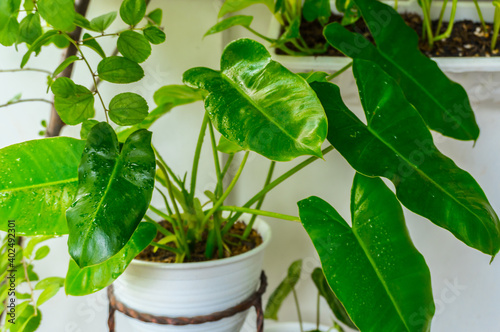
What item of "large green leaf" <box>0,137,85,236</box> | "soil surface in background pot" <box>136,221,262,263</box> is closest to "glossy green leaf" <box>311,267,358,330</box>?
"soil surface in background pot" <box>136,221,262,263</box>

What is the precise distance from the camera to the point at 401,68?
80 centimetres

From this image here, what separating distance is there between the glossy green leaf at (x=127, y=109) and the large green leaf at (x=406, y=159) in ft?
0.85

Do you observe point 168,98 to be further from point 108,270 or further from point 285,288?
point 285,288

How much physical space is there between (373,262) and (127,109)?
41 cm

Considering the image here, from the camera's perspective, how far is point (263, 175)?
123cm

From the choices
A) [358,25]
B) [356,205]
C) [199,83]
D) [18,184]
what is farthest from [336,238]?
[358,25]

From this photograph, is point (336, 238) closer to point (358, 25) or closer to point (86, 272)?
point (86, 272)

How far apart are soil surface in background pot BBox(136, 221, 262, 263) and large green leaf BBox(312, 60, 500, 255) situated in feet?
1.17

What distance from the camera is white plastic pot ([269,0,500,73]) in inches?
32.4

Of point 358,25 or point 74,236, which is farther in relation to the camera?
point 358,25

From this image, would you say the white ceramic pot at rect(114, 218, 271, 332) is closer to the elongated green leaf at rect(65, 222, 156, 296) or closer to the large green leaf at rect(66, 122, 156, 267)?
the elongated green leaf at rect(65, 222, 156, 296)

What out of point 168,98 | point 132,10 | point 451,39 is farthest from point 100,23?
point 451,39

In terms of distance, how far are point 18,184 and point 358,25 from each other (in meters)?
0.83

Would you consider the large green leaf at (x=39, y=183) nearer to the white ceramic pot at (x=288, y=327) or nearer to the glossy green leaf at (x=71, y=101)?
the glossy green leaf at (x=71, y=101)
